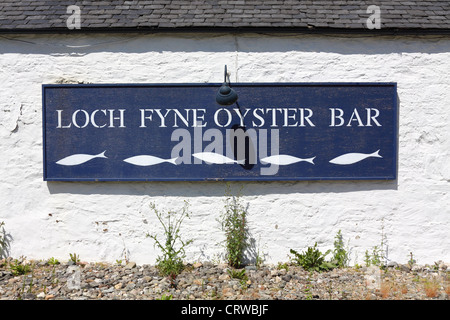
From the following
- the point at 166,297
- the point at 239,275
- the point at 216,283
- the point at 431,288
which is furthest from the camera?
the point at 239,275

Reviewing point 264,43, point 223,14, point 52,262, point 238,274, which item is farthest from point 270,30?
point 52,262

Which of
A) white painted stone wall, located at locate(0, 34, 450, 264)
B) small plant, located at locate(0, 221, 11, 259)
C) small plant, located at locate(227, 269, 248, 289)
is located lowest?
small plant, located at locate(227, 269, 248, 289)

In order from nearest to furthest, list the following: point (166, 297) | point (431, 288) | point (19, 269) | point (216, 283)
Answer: point (166, 297)
point (431, 288)
point (216, 283)
point (19, 269)

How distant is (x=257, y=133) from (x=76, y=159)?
99.6 inches

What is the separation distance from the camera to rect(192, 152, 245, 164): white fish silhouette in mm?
5500

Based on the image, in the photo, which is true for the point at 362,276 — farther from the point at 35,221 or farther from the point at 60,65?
the point at 60,65

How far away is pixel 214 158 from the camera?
18.1 feet

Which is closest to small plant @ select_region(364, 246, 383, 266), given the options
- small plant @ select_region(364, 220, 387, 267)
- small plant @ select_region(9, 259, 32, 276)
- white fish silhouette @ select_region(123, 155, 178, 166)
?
small plant @ select_region(364, 220, 387, 267)

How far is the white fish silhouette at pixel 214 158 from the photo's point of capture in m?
5.50

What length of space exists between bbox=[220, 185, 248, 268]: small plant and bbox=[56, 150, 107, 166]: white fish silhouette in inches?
73.7

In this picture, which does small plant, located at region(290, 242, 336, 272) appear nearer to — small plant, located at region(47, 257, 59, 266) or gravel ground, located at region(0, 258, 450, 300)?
gravel ground, located at region(0, 258, 450, 300)

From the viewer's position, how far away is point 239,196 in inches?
219

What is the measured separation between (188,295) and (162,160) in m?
1.83

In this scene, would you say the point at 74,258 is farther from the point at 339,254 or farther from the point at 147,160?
the point at 339,254
